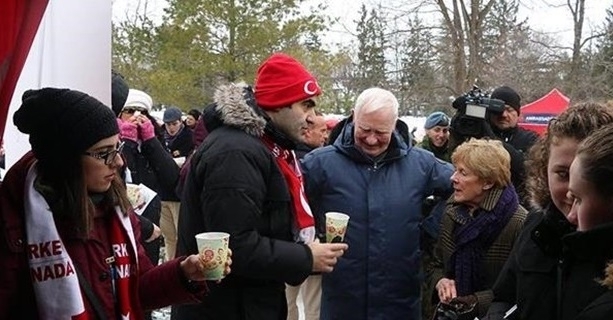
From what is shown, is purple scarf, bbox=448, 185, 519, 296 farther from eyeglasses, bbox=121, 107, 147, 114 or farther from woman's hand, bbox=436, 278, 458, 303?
eyeglasses, bbox=121, 107, 147, 114

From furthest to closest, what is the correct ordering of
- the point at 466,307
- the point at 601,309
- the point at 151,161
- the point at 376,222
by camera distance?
the point at 151,161, the point at 376,222, the point at 466,307, the point at 601,309

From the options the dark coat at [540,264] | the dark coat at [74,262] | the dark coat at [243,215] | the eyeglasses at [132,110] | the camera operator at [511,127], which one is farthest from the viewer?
the camera operator at [511,127]

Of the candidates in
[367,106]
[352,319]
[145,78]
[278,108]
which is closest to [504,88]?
[367,106]

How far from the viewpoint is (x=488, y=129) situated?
15.3ft

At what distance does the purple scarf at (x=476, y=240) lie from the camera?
10.7ft

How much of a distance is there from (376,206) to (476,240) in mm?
552

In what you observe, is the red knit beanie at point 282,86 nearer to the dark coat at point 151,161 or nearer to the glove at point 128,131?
the glove at point 128,131

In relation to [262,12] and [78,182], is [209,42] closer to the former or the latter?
[262,12]

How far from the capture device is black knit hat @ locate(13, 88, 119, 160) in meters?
2.06

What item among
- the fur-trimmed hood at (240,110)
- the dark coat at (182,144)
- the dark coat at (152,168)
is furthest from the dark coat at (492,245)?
the dark coat at (182,144)

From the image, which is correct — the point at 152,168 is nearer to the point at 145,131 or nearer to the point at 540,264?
the point at 145,131

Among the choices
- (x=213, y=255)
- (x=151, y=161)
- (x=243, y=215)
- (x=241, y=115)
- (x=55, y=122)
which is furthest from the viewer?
(x=151, y=161)

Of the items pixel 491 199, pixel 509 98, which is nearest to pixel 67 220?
pixel 491 199

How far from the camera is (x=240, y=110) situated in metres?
2.85
